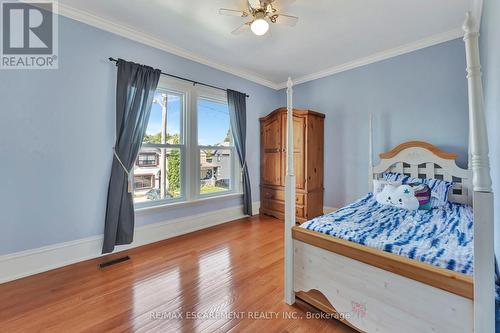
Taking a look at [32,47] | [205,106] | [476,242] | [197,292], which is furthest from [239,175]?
[476,242]

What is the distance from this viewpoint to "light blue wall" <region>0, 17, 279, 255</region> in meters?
2.00

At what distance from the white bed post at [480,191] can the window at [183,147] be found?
2.98 m

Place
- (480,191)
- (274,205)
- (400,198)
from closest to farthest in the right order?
(480,191) → (400,198) → (274,205)

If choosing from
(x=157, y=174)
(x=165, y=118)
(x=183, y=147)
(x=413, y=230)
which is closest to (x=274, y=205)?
(x=183, y=147)

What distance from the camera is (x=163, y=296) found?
1.77 meters

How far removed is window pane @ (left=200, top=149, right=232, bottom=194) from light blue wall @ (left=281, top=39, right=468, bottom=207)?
177cm

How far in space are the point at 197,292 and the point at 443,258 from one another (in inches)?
67.5

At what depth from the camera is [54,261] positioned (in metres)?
2.19

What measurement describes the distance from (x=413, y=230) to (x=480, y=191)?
946mm

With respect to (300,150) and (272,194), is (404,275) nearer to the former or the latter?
(300,150)

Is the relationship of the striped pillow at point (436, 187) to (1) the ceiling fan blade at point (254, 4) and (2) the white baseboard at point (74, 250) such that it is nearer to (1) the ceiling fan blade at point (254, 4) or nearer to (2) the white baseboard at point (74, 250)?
(1) the ceiling fan blade at point (254, 4)

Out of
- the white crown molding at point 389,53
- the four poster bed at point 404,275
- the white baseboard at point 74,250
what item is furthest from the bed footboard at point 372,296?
the white crown molding at point 389,53

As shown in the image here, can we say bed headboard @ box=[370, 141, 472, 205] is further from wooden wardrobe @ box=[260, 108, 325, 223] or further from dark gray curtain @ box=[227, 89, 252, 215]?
dark gray curtain @ box=[227, 89, 252, 215]
